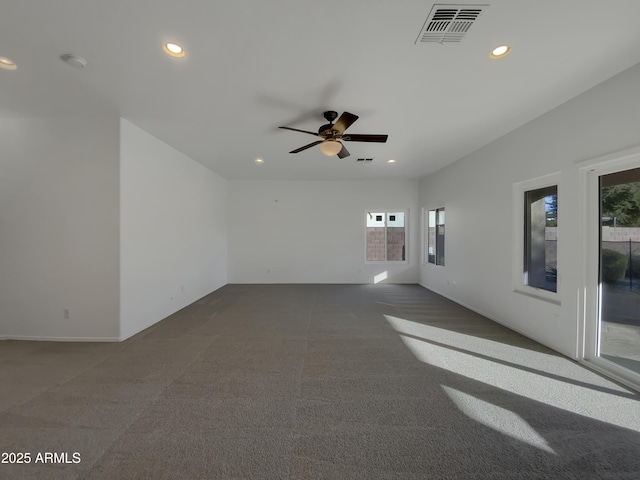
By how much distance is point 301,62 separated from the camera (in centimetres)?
221

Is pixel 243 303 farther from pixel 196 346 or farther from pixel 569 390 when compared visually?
pixel 569 390

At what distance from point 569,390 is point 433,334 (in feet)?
4.69

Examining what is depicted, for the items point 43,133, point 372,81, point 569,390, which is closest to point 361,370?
point 569,390

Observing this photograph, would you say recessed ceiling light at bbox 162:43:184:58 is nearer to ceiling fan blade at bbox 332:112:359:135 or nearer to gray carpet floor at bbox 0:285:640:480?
ceiling fan blade at bbox 332:112:359:135

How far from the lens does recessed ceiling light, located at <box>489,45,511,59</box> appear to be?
203 cm

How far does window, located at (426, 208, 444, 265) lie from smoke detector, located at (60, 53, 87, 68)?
626 cm

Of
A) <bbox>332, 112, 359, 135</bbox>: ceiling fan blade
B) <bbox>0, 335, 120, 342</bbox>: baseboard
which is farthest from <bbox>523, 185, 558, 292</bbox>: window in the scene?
<bbox>0, 335, 120, 342</bbox>: baseboard

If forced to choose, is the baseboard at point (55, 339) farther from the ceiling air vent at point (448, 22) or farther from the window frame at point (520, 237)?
the window frame at point (520, 237)

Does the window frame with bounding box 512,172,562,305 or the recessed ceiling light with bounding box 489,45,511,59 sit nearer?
the recessed ceiling light with bounding box 489,45,511,59

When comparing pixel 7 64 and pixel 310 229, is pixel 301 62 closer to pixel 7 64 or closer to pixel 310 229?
pixel 7 64

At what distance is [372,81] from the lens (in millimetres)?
2500

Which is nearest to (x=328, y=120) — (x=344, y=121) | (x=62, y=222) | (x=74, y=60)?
(x=344, y=121)

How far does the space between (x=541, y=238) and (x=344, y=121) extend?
3001 millimetres

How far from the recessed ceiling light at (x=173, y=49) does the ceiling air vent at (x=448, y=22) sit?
5.93 ft
